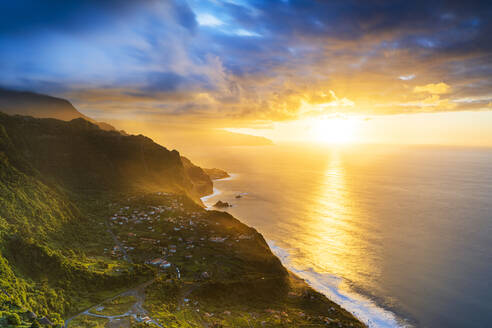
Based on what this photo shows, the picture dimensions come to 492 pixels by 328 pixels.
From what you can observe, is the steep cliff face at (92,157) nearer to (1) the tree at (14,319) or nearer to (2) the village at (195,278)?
(2) the village at (195,278)

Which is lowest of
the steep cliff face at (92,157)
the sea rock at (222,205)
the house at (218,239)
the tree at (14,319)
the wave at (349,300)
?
the wave at (349,300)

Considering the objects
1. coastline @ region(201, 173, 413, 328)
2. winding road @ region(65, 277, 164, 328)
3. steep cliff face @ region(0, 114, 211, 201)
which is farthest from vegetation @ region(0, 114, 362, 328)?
coastline @ region(201, 173, 413, 328)

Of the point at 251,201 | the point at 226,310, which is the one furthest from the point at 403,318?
the point at 251,201

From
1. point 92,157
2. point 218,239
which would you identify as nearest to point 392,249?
point 218,239

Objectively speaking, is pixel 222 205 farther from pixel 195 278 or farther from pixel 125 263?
pixel 125 263

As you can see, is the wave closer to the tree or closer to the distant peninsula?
the distant peninsula

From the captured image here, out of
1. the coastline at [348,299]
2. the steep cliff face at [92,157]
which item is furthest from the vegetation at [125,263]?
the coastline at [348,299]

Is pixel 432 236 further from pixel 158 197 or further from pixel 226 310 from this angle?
pixel 158 197

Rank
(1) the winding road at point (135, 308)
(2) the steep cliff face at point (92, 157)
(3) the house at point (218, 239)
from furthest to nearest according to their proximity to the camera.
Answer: (2) the steep cliff face at point (92, 157), (3) the house at point (218, 239), (1) the winding road at point (135, 308)
